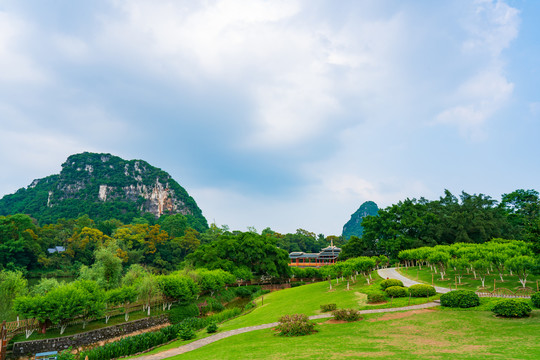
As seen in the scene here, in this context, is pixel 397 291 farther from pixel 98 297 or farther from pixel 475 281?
pixel 98 297

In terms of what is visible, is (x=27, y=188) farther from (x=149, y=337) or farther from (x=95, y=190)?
(x=149, y=337)

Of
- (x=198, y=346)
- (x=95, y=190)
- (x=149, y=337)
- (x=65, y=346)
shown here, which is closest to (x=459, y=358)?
(x=198, y=346)

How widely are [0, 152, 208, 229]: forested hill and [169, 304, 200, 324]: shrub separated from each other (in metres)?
114

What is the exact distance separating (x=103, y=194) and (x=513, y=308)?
172 meters

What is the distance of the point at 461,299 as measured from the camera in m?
20.2

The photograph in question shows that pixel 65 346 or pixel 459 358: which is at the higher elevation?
pixel 459 358

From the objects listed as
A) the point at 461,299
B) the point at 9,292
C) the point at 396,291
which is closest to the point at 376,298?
the point at 396,291

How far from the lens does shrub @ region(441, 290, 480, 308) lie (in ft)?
65.3

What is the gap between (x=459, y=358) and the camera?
11055mm

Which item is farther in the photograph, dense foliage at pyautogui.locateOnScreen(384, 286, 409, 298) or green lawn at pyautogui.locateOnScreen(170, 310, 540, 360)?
dense foliage at pyautogui.locateOnScreen(384, 286, 409, 298)

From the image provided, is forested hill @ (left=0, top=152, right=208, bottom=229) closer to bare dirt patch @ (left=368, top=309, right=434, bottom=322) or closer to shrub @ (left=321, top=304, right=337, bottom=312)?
shrub @ (left=321, top=304, right=337, bottom=312)

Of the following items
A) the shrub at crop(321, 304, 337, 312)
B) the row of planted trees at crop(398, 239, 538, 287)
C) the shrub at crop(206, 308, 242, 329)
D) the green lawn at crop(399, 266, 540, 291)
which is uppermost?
the row of planted trees at crop(398, 239, 538, 287)

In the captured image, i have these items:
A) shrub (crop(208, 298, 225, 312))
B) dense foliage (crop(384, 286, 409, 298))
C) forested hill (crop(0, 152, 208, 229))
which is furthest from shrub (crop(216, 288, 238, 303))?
forested hill (crop(0, 152, 208, 229))

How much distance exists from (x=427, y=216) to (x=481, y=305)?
37.5 m
